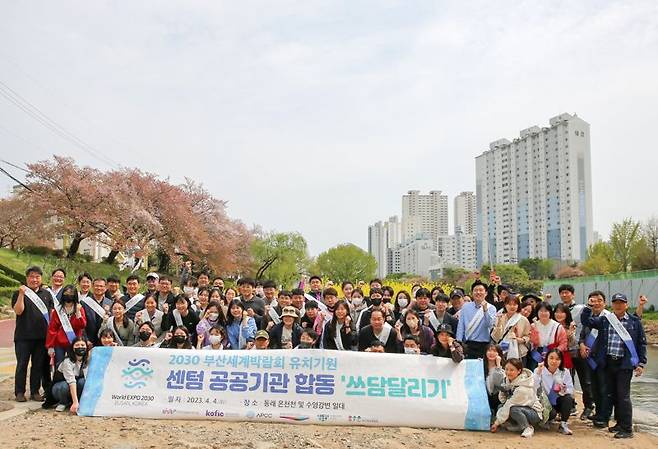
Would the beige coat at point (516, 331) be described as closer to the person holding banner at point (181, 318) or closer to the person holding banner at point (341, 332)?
the person holding banner at point (341, 332)

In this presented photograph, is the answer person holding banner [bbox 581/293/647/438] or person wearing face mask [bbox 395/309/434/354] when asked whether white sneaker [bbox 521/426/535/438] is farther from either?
person wearing face mask [bbox 395/309/434/354]

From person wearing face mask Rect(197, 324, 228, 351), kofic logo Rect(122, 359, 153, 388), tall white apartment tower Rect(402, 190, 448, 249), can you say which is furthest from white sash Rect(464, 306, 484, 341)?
tall white apartment tower Rect(402, 190, 448, 249)

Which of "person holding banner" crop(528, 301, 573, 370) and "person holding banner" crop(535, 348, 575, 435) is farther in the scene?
"person holding banner" crop(528, 301, 573, 370)

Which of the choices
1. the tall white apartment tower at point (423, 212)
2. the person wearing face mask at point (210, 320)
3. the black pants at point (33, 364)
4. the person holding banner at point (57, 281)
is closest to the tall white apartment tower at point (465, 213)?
the tall white apartment tower at point (423, 212)

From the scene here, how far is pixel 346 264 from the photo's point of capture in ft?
186

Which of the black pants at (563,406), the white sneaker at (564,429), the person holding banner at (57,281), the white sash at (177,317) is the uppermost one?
the person holding banner at (57,281)

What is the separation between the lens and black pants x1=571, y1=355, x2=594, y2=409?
22.4 feet

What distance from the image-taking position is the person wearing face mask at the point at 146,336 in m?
7.04

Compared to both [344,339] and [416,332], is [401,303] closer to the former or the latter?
[416,332]

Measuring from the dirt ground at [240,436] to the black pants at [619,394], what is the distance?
0.75ft

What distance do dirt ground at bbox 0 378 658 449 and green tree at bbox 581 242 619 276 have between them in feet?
145

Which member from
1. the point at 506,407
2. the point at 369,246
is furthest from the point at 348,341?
the point at 369,246

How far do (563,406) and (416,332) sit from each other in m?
1.91

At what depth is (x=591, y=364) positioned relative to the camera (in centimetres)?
666
